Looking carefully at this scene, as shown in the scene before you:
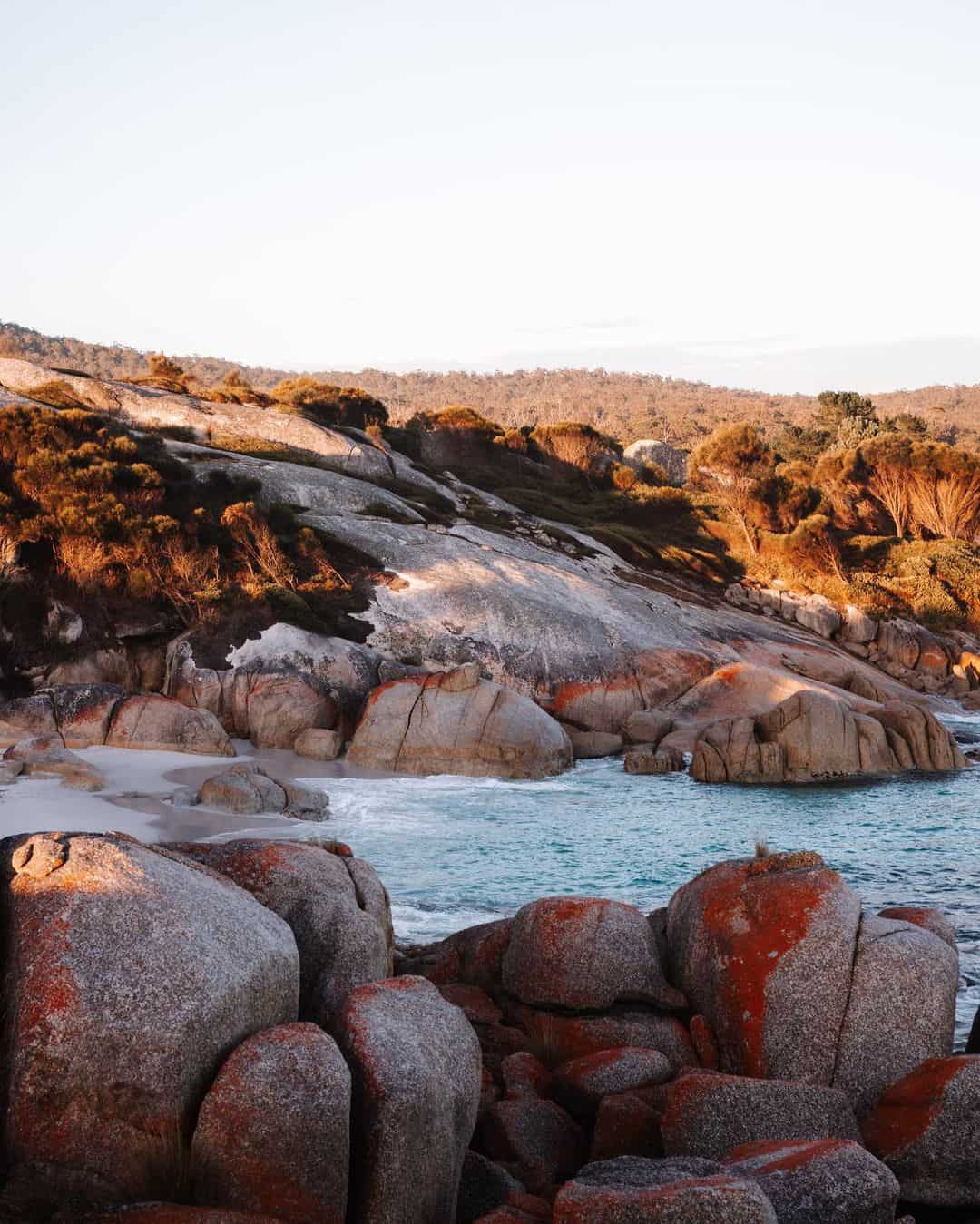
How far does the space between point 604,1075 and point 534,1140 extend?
121 centimetres

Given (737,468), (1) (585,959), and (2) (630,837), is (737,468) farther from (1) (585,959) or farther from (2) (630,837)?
(1) (585,959)

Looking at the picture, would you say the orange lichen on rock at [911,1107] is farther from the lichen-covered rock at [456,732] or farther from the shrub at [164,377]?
the shrub at [164,377]

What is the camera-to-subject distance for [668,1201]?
7133 mm

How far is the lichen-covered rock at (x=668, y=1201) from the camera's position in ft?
23.1

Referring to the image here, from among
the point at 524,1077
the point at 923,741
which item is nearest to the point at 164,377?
the point at 923,741

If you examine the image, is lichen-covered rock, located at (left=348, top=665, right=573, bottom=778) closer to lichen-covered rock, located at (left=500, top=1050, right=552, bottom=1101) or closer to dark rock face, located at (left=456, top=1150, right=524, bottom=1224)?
lichen-covered rock, located at (left=500, top=1050, right=552, bottom=1101)

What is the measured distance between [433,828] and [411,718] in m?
8.08

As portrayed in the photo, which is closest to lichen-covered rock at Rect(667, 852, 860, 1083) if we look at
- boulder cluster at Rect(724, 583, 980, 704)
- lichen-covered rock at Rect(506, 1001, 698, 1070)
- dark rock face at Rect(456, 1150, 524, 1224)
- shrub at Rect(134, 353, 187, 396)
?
lichen-covered rock at Rect(506, 1001, 698, 1070)

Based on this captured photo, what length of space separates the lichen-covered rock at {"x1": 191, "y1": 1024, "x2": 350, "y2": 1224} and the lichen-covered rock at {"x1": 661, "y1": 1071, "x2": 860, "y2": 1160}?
3315 millimetres

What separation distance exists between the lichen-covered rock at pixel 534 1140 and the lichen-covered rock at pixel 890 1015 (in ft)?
9.29

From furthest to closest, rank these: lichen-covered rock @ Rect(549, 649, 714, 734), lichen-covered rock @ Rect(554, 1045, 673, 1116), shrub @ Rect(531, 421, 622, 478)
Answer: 1. shrub @ Rect(531, 421, 622, 478)
2. lichen-covered rock @ Rect(549, 649, 714, 734)
3. lichen-covered rock @ Rect(554, 1045, 673, 1116)

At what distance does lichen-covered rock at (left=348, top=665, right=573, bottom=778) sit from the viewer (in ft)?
106

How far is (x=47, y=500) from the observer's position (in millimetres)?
40031

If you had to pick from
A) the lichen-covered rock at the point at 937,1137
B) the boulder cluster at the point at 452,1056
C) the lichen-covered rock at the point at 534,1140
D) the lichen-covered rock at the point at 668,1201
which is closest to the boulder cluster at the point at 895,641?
the boulder cluster at the point at 452,1056
